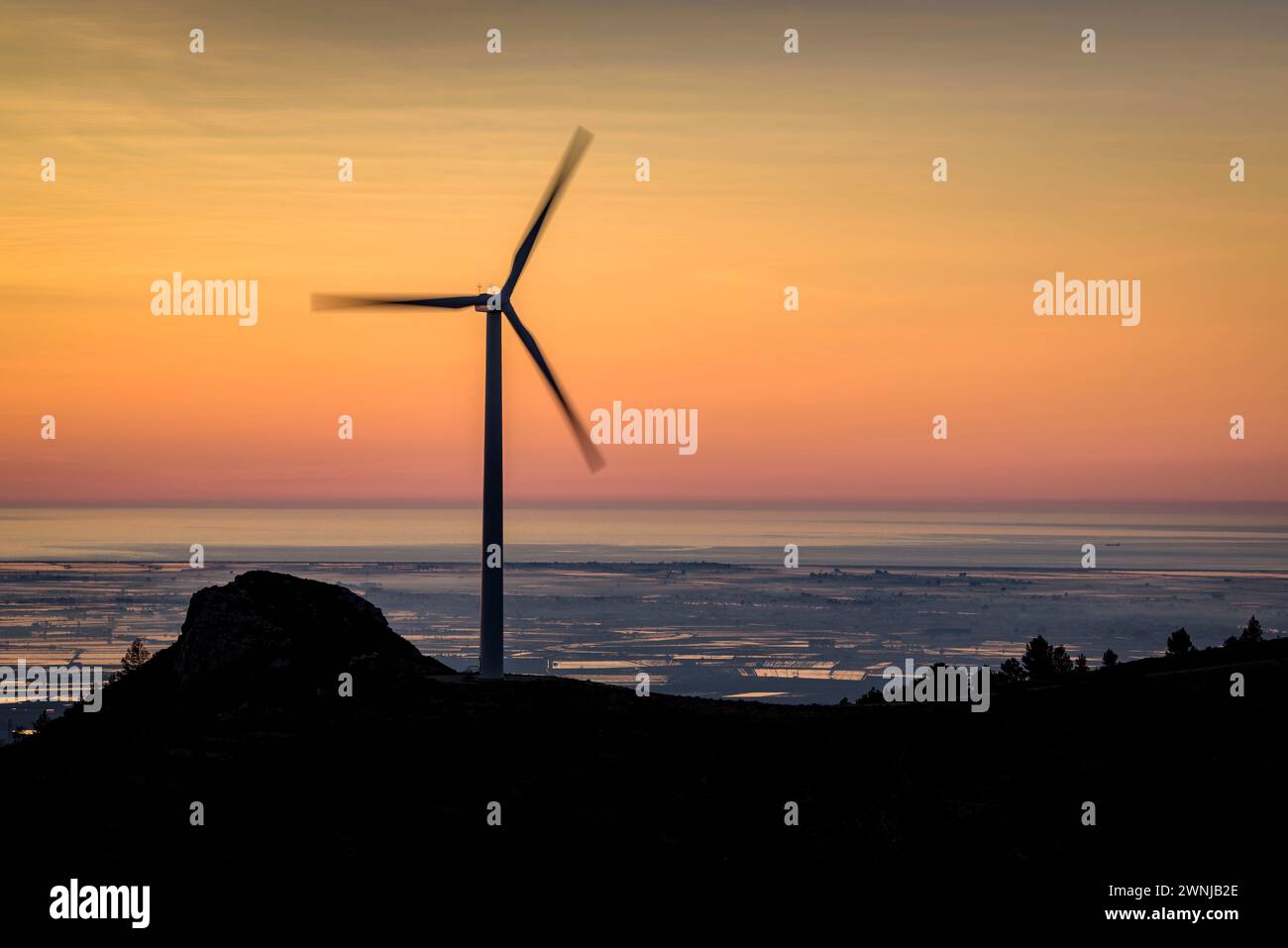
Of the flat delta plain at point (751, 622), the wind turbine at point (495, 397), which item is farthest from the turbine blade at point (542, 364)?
the flat delta plain at point (751, 622)

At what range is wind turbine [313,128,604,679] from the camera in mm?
41312

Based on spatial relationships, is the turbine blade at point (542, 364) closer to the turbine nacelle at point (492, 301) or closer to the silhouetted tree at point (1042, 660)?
the turbine nacelle at point (492, 301)

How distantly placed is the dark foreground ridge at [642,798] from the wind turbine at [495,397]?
71.6 inches

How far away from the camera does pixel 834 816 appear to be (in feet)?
96.3

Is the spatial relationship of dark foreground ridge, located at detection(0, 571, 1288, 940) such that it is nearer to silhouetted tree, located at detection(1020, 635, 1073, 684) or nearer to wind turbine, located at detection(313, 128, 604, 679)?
wind turbine, located at detection(313, 128, 604, 679)

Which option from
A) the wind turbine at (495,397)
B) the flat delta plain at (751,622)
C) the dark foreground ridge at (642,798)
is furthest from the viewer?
the flat delta plain at (751,622)

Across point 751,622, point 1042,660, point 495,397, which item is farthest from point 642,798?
point 751,622

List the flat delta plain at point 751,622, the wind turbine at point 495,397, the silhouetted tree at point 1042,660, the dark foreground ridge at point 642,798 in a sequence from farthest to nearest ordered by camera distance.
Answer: the flat delta plain at point 751,622
the silhouetted tree at point 1042,660
the wind turbine at point 495,397
the dark foreground ridge at point 642,798

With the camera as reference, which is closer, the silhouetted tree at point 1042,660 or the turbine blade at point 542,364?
the turbine blade at point 542,364

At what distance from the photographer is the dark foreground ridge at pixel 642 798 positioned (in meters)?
25.8

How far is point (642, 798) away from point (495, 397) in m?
15.5

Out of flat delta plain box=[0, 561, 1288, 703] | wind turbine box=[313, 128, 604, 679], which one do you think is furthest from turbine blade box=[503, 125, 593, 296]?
flat delta plain box=[0, 561, 1288, 703]
